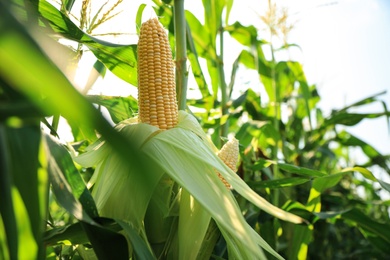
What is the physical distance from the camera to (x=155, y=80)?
1.41 m

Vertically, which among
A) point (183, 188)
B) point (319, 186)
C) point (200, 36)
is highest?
point (200, 36)

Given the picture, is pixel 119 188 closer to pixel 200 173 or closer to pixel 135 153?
pixel 200 173

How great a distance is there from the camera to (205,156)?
121 centimetres

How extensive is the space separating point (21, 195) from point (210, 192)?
1.46 feet

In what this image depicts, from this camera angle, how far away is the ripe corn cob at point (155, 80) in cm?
138

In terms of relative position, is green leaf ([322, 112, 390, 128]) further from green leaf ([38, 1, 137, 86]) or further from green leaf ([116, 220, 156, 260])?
green leaf ([116, 220, 156, 260])

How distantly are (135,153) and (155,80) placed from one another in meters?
0.96

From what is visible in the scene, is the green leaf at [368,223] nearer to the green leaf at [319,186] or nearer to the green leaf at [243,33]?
the green leaf at [319,186]

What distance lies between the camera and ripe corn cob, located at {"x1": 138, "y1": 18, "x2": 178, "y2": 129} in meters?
1.38

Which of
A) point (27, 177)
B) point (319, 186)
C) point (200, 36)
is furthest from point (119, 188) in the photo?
point (200, 36)

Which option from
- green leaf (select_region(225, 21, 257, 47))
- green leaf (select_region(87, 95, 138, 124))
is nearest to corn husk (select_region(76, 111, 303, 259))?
green leaf (select_region(87, 95, 138, 124))

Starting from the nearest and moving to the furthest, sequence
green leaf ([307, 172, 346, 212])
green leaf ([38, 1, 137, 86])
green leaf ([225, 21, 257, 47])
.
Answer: green leaf ([38, 1, 137, 86]), green leaf ([307, 172, 346, 212]), green leaf ([225, 21, 257, 47])

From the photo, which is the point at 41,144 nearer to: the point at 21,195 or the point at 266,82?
the point at 21,195

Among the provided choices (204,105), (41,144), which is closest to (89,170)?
(204,105)
